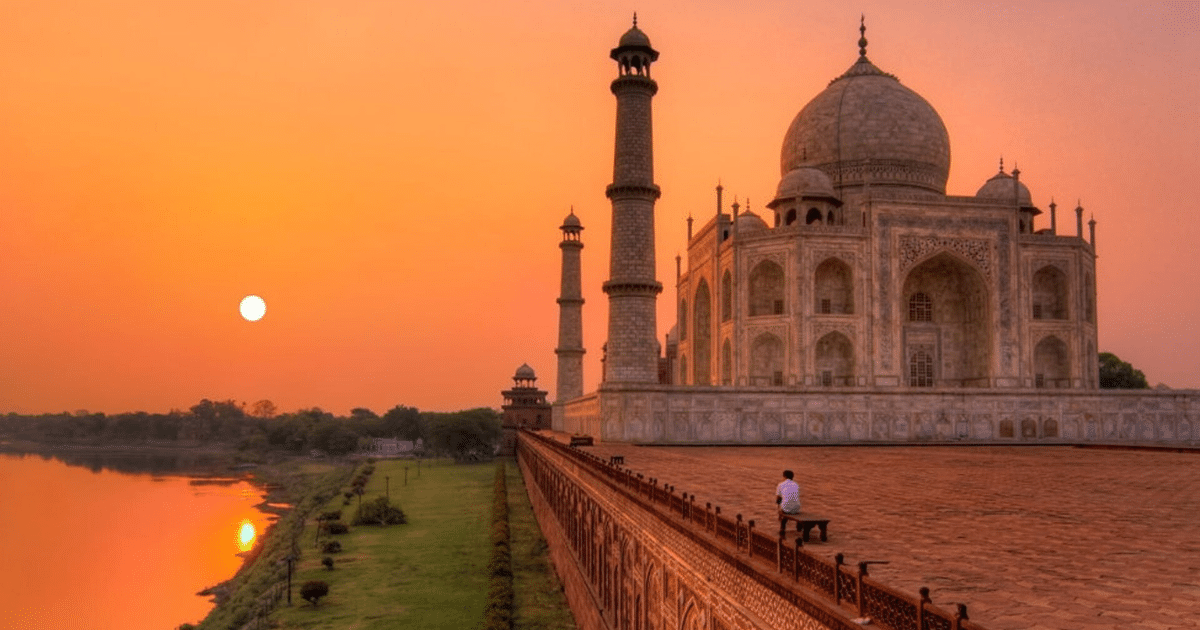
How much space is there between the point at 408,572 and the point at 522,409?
157ft

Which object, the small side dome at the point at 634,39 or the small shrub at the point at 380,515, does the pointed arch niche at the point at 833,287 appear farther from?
the small shrub at the point at 380,515

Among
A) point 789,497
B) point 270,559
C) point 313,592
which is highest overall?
point 789,497

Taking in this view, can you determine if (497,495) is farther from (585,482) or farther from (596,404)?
(585,482)

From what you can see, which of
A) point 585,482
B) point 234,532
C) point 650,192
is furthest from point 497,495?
point 585,482

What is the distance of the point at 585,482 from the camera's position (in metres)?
18.7

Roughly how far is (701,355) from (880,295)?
1081 centimetres

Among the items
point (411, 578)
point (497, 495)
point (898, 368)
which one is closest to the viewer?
point (411, 578)

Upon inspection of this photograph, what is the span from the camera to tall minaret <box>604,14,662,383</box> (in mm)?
31344

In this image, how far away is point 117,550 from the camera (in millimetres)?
42969

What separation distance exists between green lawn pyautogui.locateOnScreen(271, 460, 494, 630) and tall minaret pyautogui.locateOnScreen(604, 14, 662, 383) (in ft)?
27.7

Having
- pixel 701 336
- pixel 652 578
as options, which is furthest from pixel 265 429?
pixel 652 578

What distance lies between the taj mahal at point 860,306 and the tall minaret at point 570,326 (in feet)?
30.6

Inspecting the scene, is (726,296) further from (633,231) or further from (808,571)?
(808,571)

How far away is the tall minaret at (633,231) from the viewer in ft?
103
